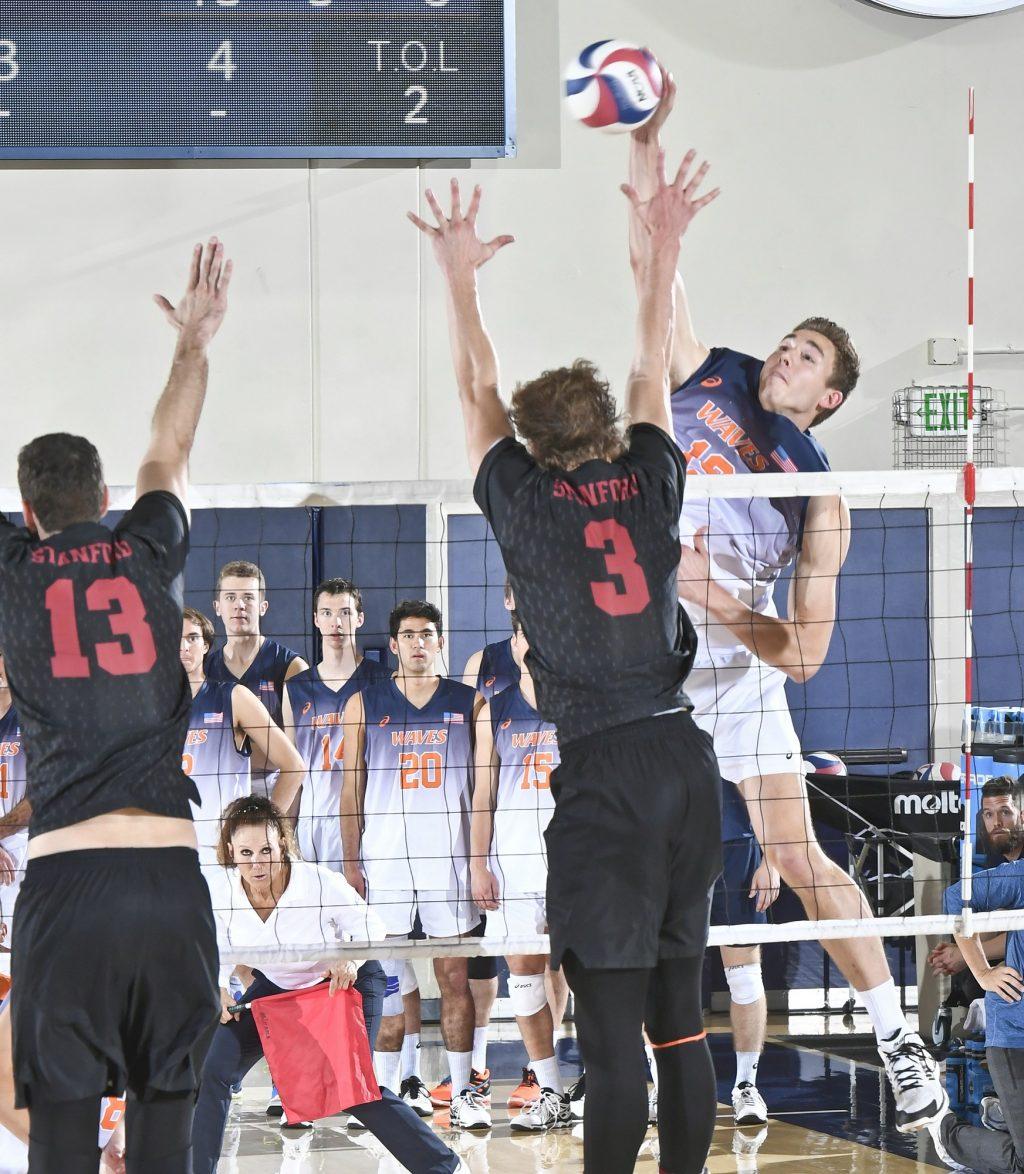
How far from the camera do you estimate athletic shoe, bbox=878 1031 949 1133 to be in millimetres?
4340

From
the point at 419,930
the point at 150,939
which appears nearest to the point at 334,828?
the point at 419,930

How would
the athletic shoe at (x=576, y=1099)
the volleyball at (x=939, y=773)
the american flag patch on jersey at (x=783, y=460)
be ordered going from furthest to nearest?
1. the volleyball at (x=939, y=773)
2. the athletic shoe at (x=576, y=1099)
3. the american flag patch on jersey at (x=783, y=460)

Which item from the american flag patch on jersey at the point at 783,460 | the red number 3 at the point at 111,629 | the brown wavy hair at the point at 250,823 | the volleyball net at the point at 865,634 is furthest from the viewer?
the volleyball net at the point at 865,634

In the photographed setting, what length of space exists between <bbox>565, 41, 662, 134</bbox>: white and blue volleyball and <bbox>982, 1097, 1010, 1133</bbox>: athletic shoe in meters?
3.50

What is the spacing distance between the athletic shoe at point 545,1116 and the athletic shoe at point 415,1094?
47 cm

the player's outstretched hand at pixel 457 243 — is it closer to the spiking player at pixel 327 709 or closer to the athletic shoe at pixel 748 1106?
the spiking player at pixel 327 709

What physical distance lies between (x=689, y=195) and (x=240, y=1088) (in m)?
4.60

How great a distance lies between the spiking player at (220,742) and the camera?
5484mm

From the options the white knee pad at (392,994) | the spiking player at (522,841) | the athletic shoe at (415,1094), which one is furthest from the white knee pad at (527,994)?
the athletic shoe at (415,1094)

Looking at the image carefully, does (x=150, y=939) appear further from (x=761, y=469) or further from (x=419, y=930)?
(x=419, y=930)

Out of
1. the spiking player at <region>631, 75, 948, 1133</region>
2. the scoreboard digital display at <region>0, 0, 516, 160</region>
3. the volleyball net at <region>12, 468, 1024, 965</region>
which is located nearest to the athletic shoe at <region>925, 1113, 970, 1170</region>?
the spiking player at <region>631, 75, 948, 1133</region>

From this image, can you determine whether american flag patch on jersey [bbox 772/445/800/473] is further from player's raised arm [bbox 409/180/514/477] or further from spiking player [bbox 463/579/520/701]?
player's raised arm [bbox 409/180/514/477]

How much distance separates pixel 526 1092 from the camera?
19.5 feet

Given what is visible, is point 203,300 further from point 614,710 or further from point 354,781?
point 354,781
